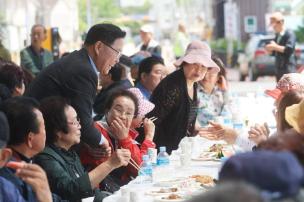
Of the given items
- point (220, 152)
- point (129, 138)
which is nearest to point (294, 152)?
point (129, 138)

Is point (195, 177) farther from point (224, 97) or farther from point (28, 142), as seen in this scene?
point (224, 97)

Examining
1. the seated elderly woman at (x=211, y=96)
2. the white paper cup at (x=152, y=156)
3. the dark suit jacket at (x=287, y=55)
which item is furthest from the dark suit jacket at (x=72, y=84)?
the dark suit jacket at (x=287, y=55)

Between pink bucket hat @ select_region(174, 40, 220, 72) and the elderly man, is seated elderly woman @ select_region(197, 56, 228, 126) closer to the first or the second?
pink bucket hat @ select_region(174, 40, 220, 72)

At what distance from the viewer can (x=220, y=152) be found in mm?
6207

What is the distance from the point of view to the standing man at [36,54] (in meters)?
12.2

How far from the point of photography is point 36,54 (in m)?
12.3

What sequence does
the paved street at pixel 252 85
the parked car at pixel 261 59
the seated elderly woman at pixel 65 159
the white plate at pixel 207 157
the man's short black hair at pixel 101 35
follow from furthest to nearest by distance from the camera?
the parked car at pixel 261 59 < the paved street at pixel 252 85 < the white plate at pixel 207 157 < the man's short black hair at pixel 101 35 < the seated elderly woman at pixel 65 159

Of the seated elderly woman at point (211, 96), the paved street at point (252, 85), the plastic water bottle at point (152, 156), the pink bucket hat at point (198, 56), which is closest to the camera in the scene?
the plastic water bottle at point (152, 156)

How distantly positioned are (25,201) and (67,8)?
51.2 feet

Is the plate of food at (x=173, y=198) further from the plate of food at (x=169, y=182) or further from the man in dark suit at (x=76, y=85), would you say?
the man in dark suit at (x=76, y=85)

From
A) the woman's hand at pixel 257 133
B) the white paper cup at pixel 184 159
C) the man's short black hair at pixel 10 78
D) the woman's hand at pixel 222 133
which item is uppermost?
the man's short black hair at pixel 10 78

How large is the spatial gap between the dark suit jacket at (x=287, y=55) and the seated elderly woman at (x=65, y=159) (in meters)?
9.71

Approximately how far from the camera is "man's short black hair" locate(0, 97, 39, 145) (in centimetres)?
417

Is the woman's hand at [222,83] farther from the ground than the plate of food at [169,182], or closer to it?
closer to it
